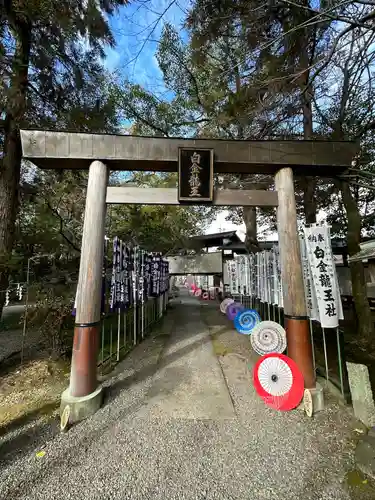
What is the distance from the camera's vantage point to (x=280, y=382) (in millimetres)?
3498

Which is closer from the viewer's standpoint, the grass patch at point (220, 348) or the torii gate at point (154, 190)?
the torii gate at point (154, 190)

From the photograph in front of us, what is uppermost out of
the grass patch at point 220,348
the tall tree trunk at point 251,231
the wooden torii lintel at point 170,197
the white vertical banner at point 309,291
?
the tall tree trunk at point 251,231

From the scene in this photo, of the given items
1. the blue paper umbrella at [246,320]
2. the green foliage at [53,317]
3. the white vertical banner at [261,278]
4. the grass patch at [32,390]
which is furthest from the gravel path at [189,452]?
the white vertical banner at [261,278]

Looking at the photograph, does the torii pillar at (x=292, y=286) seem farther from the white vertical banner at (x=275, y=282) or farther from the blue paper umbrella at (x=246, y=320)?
the blue paper umbrella at (x=246, y=320)

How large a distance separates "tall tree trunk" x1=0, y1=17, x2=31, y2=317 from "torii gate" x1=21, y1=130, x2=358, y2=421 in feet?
7.25

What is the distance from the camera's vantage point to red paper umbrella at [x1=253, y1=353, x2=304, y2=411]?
11.1ft

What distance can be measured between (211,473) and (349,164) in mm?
4527

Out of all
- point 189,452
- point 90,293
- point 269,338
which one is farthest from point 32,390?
point 269,338

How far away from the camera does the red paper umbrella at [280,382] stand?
340 cm

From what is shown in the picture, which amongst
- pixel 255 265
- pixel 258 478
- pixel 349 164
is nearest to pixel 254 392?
pixel 258 478

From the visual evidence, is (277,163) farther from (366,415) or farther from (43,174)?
(43,174)

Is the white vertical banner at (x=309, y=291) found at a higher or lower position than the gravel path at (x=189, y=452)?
higher

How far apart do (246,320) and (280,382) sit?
13.5 ft

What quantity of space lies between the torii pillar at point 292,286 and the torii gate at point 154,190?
0.04 ft
